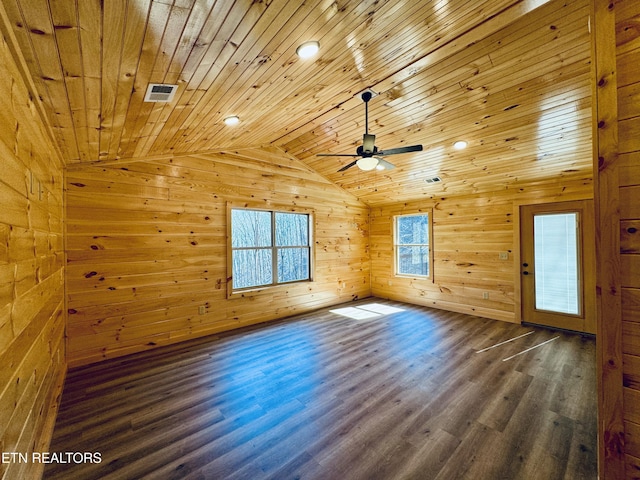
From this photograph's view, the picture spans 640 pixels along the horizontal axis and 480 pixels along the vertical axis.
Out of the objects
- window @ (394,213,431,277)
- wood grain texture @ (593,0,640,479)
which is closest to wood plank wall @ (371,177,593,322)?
window @ (394,213,431,277)

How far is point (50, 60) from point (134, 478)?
241 centimetres

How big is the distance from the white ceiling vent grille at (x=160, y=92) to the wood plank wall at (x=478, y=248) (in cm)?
517

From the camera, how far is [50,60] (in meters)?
1.33

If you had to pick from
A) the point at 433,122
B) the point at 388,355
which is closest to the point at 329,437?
the point at 388,355

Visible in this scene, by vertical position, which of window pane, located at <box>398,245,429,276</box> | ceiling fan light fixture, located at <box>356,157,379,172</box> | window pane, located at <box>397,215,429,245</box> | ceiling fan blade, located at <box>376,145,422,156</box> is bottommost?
window pane, located at <box>398,245,429,276</box>

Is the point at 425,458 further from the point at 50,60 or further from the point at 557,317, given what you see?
the point at 557,317

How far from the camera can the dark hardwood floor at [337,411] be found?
5.88 ft

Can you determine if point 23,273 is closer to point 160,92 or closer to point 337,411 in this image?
point 160,92

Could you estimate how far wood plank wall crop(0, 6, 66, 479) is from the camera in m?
1.16

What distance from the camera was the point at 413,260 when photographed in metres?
6.29

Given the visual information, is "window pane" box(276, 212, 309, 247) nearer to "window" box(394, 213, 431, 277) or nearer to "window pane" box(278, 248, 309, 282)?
"window pane" box(278, 248, 309, 282)

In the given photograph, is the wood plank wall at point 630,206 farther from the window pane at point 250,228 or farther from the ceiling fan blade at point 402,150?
the window pane at point 250,228

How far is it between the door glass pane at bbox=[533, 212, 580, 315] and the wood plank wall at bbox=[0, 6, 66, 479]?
605 centimetres

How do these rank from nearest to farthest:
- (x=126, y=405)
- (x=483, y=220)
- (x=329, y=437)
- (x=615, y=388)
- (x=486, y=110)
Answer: (x=615, y=388) → (x=329, y=437) → (x=126, y=405) → (x=486, y=110) → (x=483, y=220)
